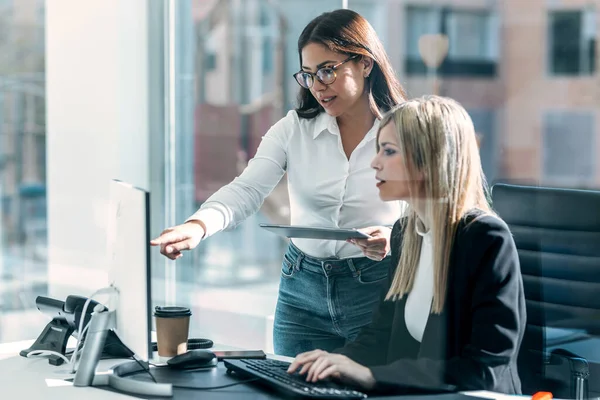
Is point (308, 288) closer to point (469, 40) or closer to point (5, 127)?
point (469, 40)

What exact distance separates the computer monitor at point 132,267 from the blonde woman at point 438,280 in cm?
30

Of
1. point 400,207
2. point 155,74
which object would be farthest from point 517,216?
point 155,74

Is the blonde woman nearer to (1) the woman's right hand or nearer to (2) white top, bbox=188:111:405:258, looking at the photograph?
(2) white top, bbox=188:111:405:258

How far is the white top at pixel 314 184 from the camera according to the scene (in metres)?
2.08

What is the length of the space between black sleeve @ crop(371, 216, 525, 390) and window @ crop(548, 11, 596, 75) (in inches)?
63.6

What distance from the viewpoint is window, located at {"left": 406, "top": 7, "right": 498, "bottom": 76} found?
3.66 metres

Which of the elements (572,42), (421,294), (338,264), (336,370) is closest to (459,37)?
(572,42)

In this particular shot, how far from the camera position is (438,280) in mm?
1631

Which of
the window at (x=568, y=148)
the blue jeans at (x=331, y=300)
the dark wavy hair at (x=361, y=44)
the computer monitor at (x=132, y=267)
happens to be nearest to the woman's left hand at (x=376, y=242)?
the blue jeans at (x=331, y=300)

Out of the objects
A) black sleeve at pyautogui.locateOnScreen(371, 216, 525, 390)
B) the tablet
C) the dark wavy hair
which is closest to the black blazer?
black sleeve at pyautogui.locateOnScreen(371, 216, 525, 390)

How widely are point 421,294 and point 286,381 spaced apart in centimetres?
38

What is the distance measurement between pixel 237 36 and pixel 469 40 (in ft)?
8.00

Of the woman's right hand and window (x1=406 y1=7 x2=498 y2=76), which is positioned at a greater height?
window (x1=406 y1=7 x2=498 y2=76)

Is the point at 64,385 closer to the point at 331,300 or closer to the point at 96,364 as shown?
the point at 96,364
